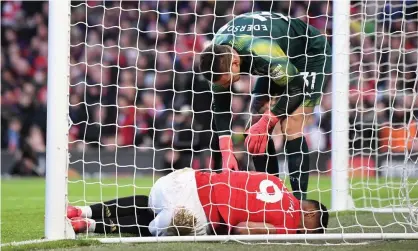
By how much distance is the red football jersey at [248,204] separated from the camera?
4590mm

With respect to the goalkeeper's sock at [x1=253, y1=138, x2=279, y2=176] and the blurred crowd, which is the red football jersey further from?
the blurred crowd

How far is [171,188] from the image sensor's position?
463cm

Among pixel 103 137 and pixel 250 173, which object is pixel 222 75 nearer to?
pixel 250 173

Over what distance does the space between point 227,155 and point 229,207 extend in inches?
45.7

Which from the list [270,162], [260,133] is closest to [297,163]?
[270,162]

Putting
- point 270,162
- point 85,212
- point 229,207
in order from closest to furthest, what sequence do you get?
point 229,207, point 85,212, point 270,162

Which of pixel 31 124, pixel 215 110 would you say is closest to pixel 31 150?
pixel 31 124

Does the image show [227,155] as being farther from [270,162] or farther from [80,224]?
[80,224]

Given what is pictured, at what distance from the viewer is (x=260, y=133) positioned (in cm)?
559

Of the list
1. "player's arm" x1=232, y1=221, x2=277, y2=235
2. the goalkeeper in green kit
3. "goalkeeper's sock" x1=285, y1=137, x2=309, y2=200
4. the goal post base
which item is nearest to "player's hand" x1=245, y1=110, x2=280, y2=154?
the goalkeeper in green kit

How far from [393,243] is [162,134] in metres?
9.53

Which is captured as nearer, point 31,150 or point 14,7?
point 31,150

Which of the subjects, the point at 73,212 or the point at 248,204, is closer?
the point at 248,204

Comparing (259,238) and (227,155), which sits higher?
(227,155)
